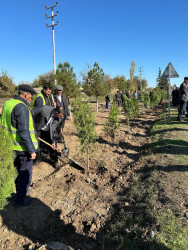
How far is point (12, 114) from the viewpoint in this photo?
2523mm

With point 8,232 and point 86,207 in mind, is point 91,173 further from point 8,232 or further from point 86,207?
point 8,232

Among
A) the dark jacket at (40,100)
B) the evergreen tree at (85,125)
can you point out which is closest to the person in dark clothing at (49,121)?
the dark jacket at (40,100)

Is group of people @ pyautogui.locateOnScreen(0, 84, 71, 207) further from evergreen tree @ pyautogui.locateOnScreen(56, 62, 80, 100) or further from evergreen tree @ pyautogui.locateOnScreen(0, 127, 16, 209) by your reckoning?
evergreen tree @ pyautogui.locateOnScreen(56, 62, 80, 100)

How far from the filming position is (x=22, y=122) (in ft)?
8.32

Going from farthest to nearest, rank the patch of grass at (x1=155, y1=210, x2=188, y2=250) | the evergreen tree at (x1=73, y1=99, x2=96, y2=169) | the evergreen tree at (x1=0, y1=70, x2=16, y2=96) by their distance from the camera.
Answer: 1. the evergreen tree at (x1=0, y1=70, x2=16, y2=96)
2. the evergreen tree at (x1=73, y1=99, x2=96, y2=169)
3. the patch of grass at (x1=155, y1=210, x2=188, y2=250)

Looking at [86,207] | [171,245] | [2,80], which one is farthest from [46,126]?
[2,80]

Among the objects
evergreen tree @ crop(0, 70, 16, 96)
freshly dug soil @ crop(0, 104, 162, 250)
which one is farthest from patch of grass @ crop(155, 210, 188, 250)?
evergreen tree @ crop(0, 70, 16, 96)

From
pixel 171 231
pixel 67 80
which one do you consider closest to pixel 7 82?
pixel 67 80

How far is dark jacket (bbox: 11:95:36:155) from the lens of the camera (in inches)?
98.9

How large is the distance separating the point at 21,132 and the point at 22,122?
0.51ft

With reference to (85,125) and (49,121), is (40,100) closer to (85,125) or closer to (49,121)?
(49,121)

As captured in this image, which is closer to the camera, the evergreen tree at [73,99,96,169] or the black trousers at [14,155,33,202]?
the black trousers at [14,155,33,202]

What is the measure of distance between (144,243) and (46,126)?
9.77 feet

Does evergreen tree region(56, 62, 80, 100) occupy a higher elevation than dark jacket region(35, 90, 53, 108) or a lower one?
higher
